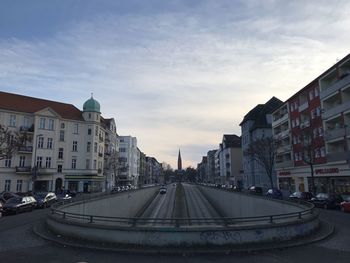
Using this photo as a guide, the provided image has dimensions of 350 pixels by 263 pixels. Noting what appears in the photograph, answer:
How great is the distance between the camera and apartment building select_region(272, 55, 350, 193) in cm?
4166

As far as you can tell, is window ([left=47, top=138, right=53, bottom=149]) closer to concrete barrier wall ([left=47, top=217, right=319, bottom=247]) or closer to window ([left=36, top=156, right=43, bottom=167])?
window ([left=36, top=156, right=43, bottom=167])

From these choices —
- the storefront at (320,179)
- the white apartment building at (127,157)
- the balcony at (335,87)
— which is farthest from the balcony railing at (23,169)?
the balcony at (335,87)

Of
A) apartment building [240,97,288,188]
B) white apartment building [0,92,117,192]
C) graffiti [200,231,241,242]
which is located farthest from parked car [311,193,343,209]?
white apartment building [0,92,117,192]

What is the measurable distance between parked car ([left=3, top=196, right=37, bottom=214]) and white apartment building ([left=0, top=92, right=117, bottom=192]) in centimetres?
2557

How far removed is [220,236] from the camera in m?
12.8

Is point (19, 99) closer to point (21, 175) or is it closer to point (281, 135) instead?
point (21, 175)

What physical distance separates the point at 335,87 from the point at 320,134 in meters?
8.36

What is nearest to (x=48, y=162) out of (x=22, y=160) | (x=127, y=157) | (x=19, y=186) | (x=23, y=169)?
(x=22, y=160)

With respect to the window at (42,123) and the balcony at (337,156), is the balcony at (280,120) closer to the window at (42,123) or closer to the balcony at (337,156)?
the balcony at (337,156)

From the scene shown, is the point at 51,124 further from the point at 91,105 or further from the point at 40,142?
the point at 91,105

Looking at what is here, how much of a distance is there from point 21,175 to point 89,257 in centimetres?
5326

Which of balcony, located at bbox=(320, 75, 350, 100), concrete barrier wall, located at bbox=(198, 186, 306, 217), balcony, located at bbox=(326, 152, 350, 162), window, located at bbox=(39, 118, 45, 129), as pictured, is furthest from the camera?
window, located at bbox=(39, 118, 45, 129)

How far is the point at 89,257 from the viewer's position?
38.3 feet

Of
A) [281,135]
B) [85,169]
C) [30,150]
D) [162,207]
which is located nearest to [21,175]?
[30,150]
